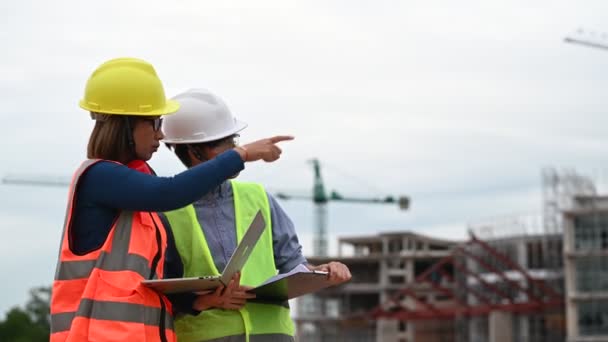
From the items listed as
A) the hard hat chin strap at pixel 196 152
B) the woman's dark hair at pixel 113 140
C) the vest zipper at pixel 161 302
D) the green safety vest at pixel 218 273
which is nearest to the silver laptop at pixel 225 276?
the vest zipper at pixel 161 302

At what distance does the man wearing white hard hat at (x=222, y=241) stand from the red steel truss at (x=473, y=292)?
262 ft

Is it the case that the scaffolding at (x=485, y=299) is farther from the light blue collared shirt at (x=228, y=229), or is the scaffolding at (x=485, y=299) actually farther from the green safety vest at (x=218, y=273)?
the green safety vest at (x=218, y=273)

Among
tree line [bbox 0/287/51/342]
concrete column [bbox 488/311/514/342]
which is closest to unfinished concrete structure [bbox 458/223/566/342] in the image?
concrete column [bbox 488/311/514/342]

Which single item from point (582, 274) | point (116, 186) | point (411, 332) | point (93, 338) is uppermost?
point (116, 186)

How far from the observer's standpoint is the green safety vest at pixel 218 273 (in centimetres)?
487

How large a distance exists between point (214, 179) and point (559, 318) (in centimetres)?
8168

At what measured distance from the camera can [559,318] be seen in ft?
274

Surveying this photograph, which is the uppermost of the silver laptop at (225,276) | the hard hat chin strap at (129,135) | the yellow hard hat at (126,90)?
the yellow hard hat at (126,90)

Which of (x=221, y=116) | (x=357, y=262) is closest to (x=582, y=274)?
(x=357, y=262)

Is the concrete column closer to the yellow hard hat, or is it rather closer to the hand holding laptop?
the hand holding laptop

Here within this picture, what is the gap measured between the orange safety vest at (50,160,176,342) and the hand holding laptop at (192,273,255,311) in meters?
0.24

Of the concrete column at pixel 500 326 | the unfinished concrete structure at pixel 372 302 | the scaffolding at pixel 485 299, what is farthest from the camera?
the unfinished concrete structure at pixel 372 302

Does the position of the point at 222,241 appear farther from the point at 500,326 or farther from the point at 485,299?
the point at 485,299

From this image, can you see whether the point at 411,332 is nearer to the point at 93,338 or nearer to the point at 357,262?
the point at 357,262
